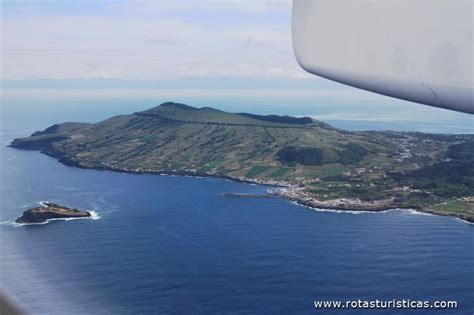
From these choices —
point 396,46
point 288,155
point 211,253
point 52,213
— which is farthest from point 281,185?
point 396,46

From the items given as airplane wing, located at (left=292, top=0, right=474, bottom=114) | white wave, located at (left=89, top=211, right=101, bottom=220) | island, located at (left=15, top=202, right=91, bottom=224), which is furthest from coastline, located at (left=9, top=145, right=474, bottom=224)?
airplane wing, located at (left=292, top=0, right=474, bottom=114)

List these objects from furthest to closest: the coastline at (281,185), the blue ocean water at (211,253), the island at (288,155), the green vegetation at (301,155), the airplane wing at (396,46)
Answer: the green vegetation at (301,155)
the island at (288,155)
the coastline at (281,185)
the blue ocean water at (211,253)
the airplane wing at (396,46)

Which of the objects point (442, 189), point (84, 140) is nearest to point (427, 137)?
point (442, 189)

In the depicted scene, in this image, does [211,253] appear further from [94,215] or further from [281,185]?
[281,185]

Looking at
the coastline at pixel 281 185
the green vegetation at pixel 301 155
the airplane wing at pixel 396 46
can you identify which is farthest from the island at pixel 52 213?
the airplane wing at pixel 396 46

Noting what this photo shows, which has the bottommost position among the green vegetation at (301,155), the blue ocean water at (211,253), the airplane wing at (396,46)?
the blue ocean water at (211,253)

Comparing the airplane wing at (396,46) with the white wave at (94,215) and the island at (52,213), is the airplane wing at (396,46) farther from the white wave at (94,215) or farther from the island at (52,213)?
the white wave at (94,215)
